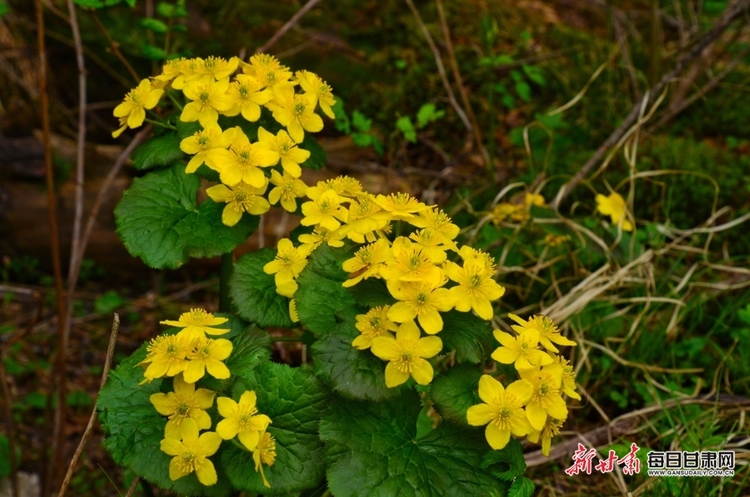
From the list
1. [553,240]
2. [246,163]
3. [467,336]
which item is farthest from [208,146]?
[553,240]

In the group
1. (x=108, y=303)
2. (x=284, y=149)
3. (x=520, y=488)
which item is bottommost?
(x=108, y=303)

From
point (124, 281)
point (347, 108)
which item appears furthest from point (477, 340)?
point (124, 281)

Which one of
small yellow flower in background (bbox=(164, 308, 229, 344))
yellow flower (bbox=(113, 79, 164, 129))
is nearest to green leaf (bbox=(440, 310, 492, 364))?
small yellow flower in background (bbox=(164, 308, 229, 344))

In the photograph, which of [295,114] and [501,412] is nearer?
[501,412]

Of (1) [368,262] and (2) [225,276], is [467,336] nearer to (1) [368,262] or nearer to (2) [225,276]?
(1) [368,262]

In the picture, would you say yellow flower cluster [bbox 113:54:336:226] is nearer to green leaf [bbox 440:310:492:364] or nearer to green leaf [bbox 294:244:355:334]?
green leaf [bbox 294:244:355:334]

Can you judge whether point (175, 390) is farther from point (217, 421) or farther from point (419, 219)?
point (419, 219)
